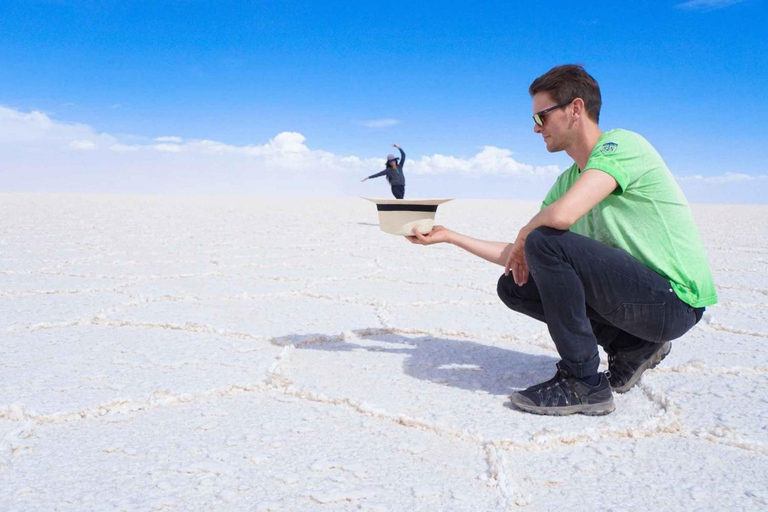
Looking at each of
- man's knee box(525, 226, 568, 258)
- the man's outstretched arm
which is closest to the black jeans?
man's knee box(525, 226, 568, 258)

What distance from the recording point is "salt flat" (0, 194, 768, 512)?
3.86ft

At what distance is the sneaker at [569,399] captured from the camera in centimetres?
155

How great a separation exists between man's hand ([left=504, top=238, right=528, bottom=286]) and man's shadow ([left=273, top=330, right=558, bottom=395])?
318 mm

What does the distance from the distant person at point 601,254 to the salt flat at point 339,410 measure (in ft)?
0.47

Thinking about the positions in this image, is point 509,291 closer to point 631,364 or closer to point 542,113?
point 631,364

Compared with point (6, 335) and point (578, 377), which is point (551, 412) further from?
point (6, 335)

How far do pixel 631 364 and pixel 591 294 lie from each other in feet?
1.08

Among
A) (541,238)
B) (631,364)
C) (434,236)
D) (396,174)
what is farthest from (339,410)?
(396,174)

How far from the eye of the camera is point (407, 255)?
4625 mm

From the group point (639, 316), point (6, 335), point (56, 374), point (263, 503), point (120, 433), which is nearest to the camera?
point (263, 503)

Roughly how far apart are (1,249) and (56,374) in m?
3.46

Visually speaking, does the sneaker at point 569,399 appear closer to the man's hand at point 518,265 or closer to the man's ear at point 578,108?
the man's hand at point 518,265

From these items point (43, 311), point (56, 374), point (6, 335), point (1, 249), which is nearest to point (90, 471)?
point (56, 374)

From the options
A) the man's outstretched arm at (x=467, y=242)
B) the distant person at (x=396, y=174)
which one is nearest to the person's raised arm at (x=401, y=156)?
the distant person at (x=396, y=174)
